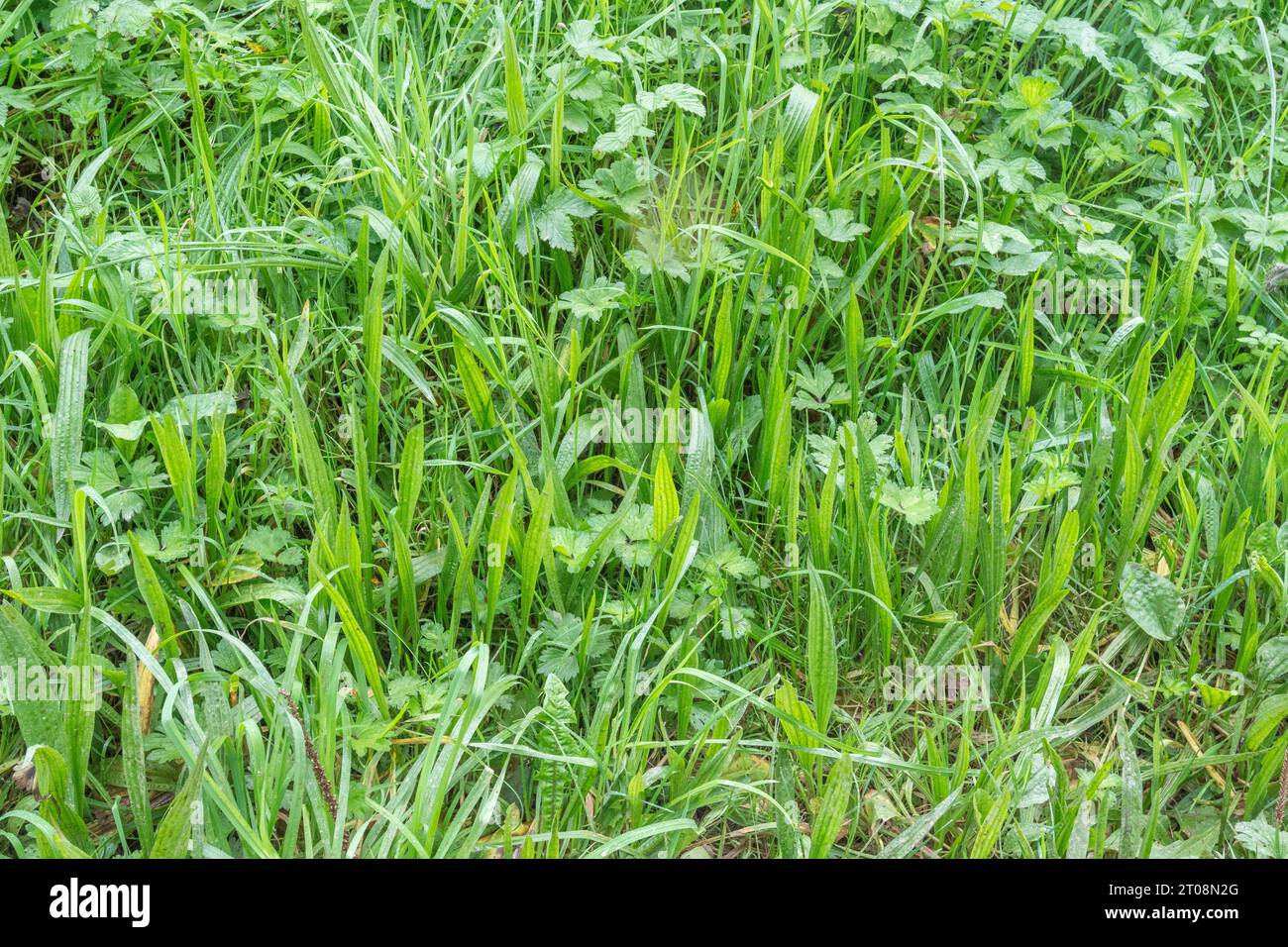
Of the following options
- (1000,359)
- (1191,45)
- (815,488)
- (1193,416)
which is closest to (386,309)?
(815,488)

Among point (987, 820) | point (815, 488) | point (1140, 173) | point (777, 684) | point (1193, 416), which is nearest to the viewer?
point (987, 820)

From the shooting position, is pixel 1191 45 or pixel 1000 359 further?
pixel 1191 45

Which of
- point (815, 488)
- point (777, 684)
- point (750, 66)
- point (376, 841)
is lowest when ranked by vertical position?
point (376, 841)

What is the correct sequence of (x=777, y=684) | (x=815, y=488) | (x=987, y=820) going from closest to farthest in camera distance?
(x=987, y=820) < (x=777, y=684) < (x=815, y=488)

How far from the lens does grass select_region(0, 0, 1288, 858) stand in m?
2.04

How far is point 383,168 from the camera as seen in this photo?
2.64m

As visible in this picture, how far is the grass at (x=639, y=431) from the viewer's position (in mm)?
2035

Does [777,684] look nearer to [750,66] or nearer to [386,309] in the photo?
[386,309]

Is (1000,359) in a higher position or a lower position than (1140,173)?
lower

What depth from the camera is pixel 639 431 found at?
99.0 inches

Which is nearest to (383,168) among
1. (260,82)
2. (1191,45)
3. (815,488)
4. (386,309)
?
(386,309)

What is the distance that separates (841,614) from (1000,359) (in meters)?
0.91

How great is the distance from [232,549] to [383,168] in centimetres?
96

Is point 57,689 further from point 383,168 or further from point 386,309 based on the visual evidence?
point 383,168
